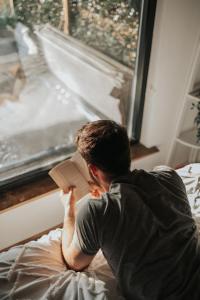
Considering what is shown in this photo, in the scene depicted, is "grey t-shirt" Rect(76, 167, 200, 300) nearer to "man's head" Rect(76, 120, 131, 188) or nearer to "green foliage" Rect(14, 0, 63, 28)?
"man's head" Rect(76, 120, 131, 188)

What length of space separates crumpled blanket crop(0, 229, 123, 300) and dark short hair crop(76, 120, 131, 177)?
34cm

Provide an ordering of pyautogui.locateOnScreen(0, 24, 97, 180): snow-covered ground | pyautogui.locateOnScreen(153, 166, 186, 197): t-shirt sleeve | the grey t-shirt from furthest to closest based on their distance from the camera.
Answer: pyautogui.locateOnScreen(0, 24, 97, 180): snow-covered ground, pyautogui.locateOnScreen(153, 166, 186, 197): t-shirt sleeve, the grey t-shirt

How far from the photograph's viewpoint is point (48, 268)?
3.47ft

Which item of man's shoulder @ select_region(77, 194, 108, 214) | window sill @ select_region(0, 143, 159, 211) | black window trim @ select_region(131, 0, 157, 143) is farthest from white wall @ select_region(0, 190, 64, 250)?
man's shoulder @ select_region(77, 194, 108, 214)

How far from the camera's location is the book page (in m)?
1.25

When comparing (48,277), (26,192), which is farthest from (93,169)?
(26,192)

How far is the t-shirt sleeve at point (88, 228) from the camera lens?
890 millimetres

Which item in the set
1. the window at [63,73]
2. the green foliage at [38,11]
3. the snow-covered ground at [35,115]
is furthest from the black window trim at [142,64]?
the green foliage at [38,11]

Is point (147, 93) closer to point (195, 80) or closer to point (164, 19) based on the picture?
point (195, 80)

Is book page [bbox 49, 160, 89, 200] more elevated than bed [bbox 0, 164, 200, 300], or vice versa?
book page [bbox 49, 160, 89, 200]

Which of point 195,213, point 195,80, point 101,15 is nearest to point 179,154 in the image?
point 195,80

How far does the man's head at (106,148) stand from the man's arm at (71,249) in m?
0.24

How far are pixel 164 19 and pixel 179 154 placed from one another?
87 centimetres

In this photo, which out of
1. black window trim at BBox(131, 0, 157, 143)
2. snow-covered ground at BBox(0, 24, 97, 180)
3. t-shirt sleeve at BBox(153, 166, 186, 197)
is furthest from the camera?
snow-covered ground at BBox(0, 24, 97, 180)
